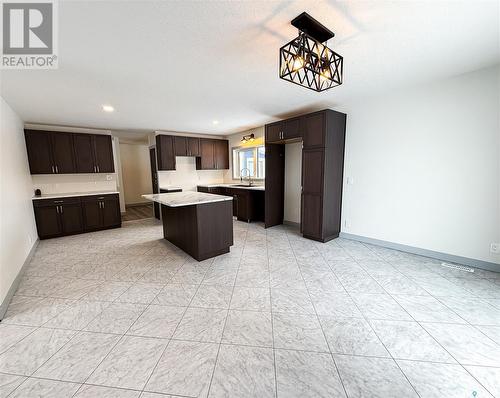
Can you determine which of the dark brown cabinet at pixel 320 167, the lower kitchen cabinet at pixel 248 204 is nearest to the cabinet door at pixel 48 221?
the lower kitchen cabinet at pixel 248 204

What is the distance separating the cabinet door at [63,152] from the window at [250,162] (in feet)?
13.2

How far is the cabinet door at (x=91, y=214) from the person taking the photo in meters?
4.60

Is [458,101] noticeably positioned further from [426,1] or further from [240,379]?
[240,379]

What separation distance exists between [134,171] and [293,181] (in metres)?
6.40

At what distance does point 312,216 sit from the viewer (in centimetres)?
385

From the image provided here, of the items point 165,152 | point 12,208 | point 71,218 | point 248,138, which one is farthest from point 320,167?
point 71,218

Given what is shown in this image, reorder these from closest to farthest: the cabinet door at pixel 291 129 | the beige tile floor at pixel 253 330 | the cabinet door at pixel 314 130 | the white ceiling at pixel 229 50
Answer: the beige tile floor at pixel 253 330 < the white ceiling at pixel 229 50 < the cabinet door at pixel 314 130 < the cabinet door at pixel 291 129

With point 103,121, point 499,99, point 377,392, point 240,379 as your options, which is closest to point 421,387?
point 377,392

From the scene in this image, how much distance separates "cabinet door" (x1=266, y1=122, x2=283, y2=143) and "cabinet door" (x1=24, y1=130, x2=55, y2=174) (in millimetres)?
4678

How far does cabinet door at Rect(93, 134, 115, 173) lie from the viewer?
4934 millimetres

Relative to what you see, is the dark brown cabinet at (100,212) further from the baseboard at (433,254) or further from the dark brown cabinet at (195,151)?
the baseboard at (433,254)

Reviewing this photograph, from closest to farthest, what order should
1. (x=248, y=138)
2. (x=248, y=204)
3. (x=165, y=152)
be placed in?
(x=248, y=204)
(x=165, y=152)
(x=248, y=138)

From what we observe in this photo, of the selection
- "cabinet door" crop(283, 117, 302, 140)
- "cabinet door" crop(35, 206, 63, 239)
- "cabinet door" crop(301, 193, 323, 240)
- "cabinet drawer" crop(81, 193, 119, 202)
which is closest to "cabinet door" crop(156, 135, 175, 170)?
"cabinet drawer" crop(81, 193, 119, 202)

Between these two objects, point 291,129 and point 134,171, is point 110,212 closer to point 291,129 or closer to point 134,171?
point 134,171
